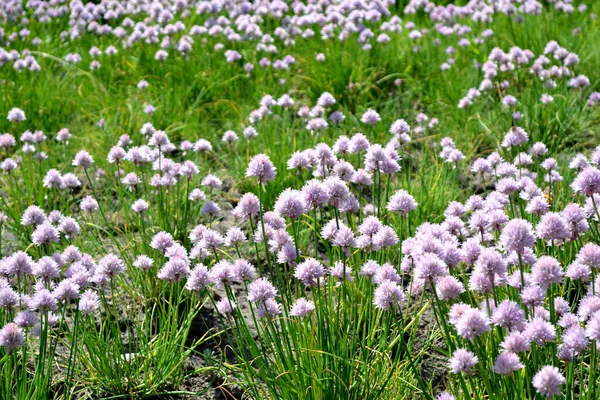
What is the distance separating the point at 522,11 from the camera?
21.3 feet

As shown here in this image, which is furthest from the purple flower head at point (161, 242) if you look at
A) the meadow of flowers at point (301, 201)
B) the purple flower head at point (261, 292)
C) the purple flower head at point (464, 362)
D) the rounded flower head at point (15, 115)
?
the rounded flower head at point (15, 115)

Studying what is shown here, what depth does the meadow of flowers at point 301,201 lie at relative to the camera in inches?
89.9

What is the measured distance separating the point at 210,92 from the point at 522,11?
9.50 feet

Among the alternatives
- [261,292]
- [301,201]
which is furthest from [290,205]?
[261,292]

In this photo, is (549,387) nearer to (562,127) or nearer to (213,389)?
(213,389)

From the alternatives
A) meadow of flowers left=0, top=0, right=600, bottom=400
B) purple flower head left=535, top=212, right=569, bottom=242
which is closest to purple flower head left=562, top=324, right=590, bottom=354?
meadow of flowers left=0, top=0, right=600, bottom=400

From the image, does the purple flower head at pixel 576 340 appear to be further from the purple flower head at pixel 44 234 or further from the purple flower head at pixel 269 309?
the purple flower head at pixel 44 234

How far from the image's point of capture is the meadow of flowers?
7.49ft

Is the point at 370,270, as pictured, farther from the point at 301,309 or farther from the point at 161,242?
the point at 161,242

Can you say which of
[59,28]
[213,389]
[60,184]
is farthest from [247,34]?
[213,389]

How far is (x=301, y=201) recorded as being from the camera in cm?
237

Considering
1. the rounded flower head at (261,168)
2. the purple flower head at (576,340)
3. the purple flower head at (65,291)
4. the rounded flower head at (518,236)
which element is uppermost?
the rounded flower head at (261,168)

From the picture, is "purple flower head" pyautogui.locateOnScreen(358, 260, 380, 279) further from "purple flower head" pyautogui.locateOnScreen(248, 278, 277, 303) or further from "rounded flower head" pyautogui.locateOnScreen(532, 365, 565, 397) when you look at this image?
"rounded flower head" pyautogui.locateOnScreen(532, 365, 565, 397)

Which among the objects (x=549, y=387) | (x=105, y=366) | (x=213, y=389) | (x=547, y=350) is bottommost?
(x=213, y=389)
